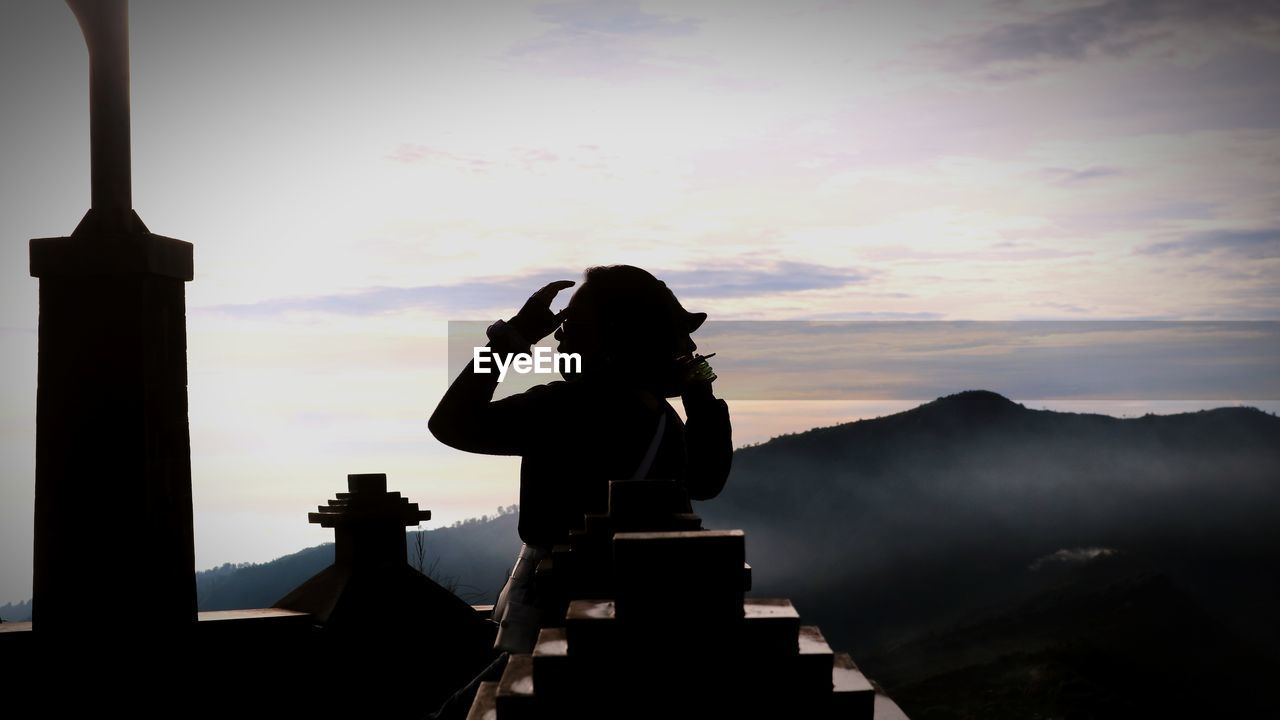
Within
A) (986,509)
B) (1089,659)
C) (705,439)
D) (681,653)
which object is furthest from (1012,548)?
(681,653)

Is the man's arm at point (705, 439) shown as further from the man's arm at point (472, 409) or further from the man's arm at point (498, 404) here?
the man's arm at point (472, 409)

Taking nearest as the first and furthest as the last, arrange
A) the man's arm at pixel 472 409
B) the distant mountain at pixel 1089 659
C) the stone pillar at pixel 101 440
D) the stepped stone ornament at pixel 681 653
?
the stepped stone ornament at pixel 681 653, the man's arm at pixel 472 409, the stone pillar at pixel 101 440, the distant mountain at pixel 1089 659

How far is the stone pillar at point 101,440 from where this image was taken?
23.2 feet

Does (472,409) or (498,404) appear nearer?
(472,409)

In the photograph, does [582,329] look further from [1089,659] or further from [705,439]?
[1089,659]

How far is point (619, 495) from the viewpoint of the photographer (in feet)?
16.9

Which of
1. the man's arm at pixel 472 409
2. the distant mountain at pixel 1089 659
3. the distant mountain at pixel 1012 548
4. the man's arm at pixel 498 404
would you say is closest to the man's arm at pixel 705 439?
the man's arm at pixel 498 404

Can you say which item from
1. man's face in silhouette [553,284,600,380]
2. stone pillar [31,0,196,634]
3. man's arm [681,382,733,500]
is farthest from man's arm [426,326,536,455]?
stone pillar [31,0,196,634]

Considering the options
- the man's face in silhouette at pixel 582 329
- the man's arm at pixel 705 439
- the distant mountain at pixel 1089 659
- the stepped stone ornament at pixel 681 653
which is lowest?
the distant mountain at pixel 1089 659

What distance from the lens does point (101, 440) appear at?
23.2 ft

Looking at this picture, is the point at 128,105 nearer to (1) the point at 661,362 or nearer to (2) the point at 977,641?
(1) the point at 661,362

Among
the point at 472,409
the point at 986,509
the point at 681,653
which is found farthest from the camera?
the point at 986,509

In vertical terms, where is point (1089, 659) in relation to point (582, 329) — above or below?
below

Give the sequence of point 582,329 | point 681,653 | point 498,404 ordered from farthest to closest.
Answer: point 582,329 → point 498,404 → point 681,653
